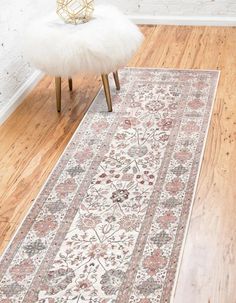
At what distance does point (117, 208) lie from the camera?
7.57 ft

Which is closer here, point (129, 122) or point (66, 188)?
point (66, 188)

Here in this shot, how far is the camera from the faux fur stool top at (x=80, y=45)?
2787 mm

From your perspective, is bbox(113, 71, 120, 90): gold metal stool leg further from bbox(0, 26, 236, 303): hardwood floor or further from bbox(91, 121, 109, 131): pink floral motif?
bbox(91, 121, 109, 131): pink floral motif

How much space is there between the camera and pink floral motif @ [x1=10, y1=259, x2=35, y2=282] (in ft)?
6.52

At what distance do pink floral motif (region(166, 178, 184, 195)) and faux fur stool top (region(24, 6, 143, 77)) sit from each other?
746 millimetres

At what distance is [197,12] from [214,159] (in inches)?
75.7

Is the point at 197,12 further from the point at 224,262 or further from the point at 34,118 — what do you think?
the point at 224,262

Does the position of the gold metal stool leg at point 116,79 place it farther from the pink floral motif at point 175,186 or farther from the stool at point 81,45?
the pink floral motif at point 175,186

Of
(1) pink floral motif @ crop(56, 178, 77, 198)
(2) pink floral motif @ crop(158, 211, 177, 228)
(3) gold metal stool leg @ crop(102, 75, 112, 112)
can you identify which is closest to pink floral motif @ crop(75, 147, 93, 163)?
(1) pink floral motif @ crop(56, 178, 77, 198)

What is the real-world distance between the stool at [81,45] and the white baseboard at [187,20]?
1.35 metres

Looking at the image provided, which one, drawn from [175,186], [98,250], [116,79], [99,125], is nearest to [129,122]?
[99,125]

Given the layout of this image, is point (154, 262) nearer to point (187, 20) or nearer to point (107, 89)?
point (107, 89)

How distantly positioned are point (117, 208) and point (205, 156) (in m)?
0.56

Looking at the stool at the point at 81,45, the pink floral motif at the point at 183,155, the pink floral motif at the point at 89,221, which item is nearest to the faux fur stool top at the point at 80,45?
the stool at the point at 81,45
